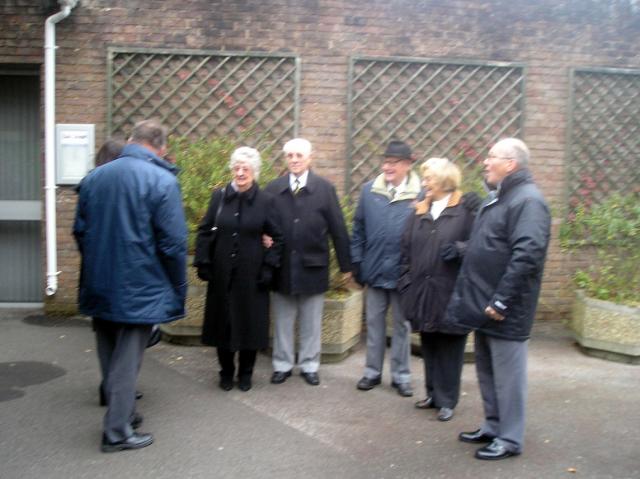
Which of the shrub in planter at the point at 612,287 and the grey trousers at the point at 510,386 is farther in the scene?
the shrub in planter at the point at 612,287

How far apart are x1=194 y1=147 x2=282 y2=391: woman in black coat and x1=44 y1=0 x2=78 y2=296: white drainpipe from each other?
2.72m

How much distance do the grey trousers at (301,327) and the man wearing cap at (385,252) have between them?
0.39 meters

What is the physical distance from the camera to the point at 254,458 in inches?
178

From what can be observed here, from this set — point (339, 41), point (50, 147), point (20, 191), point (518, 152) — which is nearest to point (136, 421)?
point (518, 152)

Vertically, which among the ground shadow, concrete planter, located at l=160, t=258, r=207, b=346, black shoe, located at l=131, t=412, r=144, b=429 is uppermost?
concrete planter, located at l=160, t=258, r=207, b=346

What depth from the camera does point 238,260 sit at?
561 cm

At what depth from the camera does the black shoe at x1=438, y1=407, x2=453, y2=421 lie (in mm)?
5270

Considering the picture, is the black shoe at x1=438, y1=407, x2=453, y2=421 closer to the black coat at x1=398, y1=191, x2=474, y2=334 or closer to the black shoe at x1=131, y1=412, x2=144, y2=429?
the black coat at x1=398, y1=191, x2=474, y2=334

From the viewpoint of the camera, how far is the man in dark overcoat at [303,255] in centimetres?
588

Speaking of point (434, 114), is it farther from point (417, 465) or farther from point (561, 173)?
point (417, 465)

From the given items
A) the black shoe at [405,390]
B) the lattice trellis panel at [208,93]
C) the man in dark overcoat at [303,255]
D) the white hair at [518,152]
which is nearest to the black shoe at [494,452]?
the black shoe at [405,390]

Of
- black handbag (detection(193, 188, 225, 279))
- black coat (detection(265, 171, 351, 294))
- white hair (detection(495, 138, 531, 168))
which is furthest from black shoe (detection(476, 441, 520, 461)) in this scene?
black handbag (detection(193, 188, 225, 279))

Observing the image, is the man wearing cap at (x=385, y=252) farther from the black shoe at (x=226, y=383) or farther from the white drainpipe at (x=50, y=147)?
the white drainpipe at (x=50, y=147)

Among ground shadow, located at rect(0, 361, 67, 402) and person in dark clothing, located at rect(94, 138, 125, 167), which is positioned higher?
person in dark clothing, located at rect(94, 138, 125, 167)
